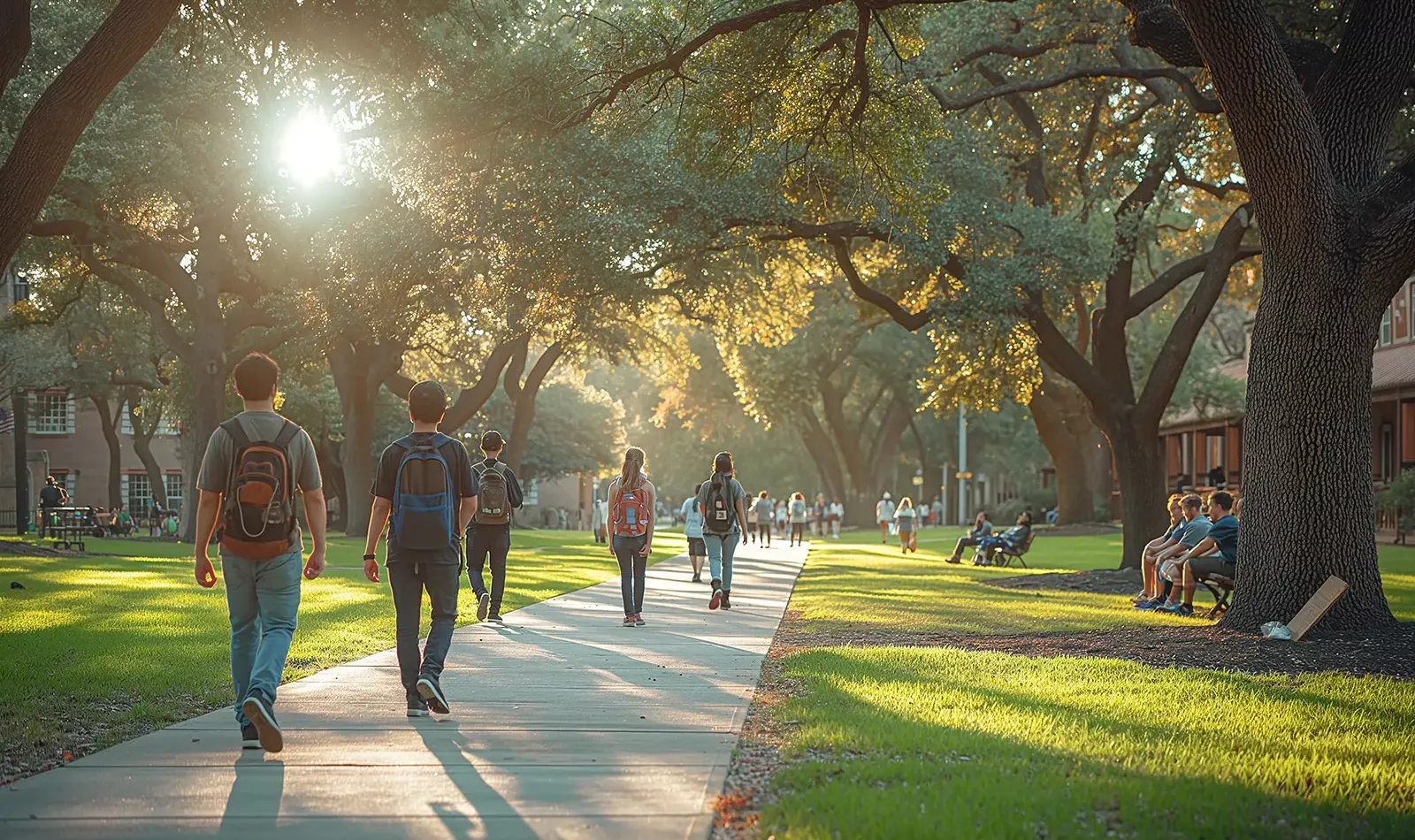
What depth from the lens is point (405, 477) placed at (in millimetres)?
7910

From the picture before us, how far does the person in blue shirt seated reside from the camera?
47.9ft

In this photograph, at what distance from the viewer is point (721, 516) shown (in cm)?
1565

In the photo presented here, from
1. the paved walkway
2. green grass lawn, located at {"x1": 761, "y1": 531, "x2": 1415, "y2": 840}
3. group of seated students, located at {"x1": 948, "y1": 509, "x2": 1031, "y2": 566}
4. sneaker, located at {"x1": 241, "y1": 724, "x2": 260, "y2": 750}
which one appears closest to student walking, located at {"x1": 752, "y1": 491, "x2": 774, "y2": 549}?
group of seated students, located at {"x1": 948, "y1": 509, "x2": 1031, "y2": 566}

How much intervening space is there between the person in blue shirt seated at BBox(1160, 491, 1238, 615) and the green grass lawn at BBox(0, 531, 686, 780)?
747cm

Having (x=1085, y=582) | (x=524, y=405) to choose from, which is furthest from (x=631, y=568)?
(x=524, y=405)

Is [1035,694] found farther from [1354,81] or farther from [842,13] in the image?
[842,13]

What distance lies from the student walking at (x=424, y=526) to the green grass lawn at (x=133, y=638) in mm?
1449

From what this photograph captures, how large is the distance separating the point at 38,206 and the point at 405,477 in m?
3.88

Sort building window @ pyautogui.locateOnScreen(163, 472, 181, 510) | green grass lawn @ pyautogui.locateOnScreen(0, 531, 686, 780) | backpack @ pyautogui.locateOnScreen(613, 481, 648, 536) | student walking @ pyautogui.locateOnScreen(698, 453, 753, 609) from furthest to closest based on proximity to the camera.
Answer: building window @ pyautogui.locateOnScreen(163, 472, 181, 510) → student walking @ pyautogui.locateOnScreen(698, 453, 753, 609) → backpack @ pyautogui.locateOnScreen(613, 481, 648, 536) → green grass lawn @ pyautogui.locateOnScreen(0, 531, 686, 780)

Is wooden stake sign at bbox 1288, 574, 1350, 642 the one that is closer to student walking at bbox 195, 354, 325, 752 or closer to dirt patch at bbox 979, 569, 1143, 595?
student walking at bbox 195, 354, 325, 752

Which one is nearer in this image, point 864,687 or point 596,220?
point 864,687

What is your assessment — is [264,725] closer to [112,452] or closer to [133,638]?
[133,638]

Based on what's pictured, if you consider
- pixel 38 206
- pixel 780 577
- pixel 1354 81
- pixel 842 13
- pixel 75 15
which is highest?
pixel 75 15

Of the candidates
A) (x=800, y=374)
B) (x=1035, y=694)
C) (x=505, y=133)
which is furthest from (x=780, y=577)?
(x=800, y=374)
